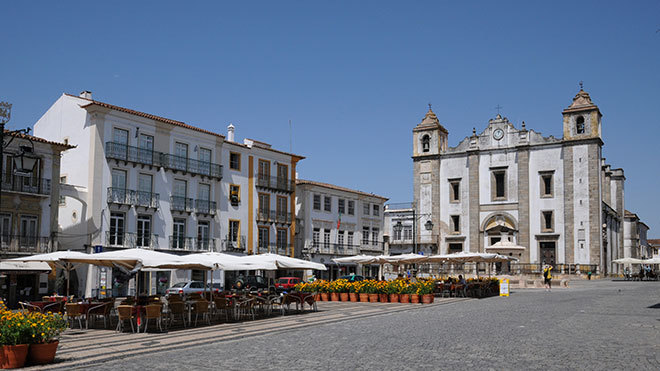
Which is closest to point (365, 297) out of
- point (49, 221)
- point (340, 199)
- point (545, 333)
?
point (545, 333)

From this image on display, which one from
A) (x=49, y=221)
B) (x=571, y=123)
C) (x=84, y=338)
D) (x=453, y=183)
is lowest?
(x=84, y=338)

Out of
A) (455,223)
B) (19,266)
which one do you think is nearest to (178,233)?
(19,266)

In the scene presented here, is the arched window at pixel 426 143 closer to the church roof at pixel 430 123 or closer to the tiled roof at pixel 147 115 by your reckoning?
the church roof at pixel 430 123

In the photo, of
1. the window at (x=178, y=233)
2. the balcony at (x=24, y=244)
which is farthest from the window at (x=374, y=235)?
the balcony at (x=24, y=244)

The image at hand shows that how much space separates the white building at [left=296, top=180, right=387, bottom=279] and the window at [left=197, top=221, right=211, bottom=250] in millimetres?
11061

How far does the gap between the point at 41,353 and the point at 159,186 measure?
2962cm

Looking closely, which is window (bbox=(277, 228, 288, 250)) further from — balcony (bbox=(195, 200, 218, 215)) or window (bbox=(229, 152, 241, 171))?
balcony (bbox=(195, 200, 218, 215))

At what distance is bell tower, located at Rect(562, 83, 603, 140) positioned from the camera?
5881 centimetres

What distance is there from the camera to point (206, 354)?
41.4ft

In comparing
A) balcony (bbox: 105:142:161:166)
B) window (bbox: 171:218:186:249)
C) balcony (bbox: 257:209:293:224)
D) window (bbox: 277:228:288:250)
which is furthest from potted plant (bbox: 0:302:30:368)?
window (bbox: 277:228:288:250)

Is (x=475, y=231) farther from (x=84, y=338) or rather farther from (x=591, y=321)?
(x=84, y=338)

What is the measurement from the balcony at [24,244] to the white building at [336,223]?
23.6 m

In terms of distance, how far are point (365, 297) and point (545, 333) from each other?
1425 centimetres

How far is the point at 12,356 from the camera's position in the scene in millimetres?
10922
